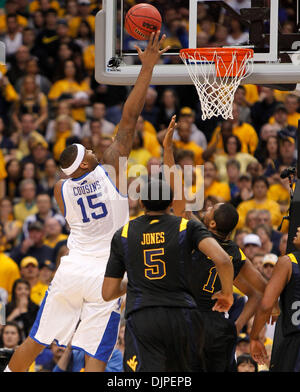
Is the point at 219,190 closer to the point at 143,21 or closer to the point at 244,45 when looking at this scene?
the point at 244,45

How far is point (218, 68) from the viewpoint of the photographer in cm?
826

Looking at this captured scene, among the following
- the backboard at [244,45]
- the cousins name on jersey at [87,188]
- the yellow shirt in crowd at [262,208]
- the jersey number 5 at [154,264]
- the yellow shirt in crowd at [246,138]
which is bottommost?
the yellow shirt in crowd at [262,208]

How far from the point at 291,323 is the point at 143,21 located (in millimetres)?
3106

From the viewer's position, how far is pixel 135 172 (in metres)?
12.8

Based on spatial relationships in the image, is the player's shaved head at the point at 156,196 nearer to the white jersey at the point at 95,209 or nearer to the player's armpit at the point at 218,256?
the player's armpit at the point at 218,256

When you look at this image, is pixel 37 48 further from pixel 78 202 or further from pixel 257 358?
pixel 257 358

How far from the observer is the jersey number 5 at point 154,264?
628 centimetres

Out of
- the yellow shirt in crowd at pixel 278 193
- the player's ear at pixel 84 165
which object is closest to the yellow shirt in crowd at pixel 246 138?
the yellow shirt in crowd at pixel 278 193

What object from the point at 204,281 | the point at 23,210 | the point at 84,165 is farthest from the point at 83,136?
the point at 204,281

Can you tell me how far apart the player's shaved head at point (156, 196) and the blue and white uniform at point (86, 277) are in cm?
137

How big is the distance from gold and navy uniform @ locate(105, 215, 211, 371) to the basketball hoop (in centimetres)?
219

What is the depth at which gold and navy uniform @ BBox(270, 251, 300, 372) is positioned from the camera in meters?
6.84

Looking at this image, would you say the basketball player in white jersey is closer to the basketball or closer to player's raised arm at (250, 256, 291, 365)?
the basketball

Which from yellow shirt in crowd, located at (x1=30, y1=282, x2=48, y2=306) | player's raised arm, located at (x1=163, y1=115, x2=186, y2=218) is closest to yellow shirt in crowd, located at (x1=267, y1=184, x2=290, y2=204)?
yellow shirt in crowd, located at (x1=30, y1=282, x2=48, y2=306)
